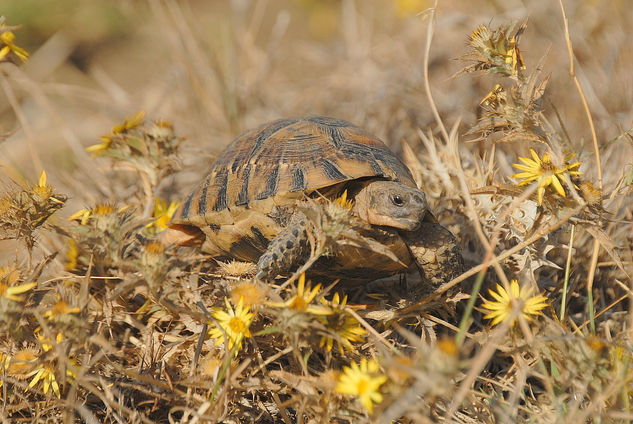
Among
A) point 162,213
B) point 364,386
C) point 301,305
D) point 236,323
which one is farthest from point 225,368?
point 162,213

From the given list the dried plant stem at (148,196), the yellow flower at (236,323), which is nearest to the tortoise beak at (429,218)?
the yellow flower at (236,323)

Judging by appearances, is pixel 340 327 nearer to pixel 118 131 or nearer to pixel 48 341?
pixel 48 341

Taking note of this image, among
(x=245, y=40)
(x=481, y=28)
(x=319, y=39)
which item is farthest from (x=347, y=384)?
(x=319, y=39)

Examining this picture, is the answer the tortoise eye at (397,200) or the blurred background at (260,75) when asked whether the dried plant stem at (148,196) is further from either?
the tortoise eye at (397,200)

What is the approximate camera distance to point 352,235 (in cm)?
179

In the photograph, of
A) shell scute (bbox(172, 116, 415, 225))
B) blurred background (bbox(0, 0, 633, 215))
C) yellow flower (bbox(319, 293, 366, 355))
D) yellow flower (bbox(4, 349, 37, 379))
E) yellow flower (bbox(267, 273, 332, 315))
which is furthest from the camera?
blurred background (bbox(0, 0, 633, 215))

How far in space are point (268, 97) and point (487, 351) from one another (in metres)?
3.95

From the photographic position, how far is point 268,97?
4.91 meters

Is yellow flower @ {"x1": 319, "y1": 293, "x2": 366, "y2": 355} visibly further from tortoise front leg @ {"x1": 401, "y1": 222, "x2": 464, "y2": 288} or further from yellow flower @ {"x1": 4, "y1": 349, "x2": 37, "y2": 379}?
yellow flower @ {"x1": 4, "y1": 349, "x2": 37, "y2": 379}

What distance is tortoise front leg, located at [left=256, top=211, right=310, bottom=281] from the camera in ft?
7.17

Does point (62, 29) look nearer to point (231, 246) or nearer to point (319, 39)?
point (319, 39)

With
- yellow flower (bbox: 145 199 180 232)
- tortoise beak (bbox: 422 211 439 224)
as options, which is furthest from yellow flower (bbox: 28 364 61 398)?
tortoise beak (bbox: 422 211 439 224)

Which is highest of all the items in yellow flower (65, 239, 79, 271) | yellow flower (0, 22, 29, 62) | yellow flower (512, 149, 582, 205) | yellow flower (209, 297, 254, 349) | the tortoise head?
yellow flower (0, 22, 29, 62)

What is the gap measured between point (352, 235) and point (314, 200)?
1.51 ft
